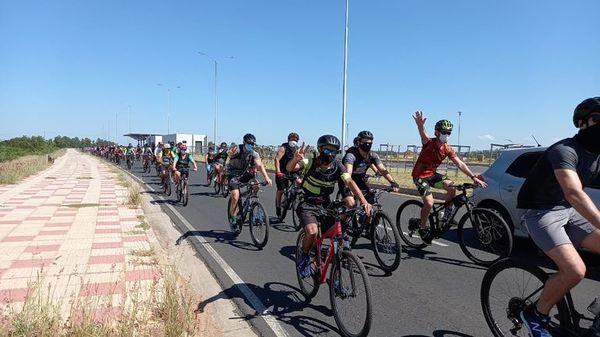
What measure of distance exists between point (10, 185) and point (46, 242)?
12207 millimetres

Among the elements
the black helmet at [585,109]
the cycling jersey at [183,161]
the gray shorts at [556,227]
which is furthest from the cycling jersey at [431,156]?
the cycling jersey at [183,161]

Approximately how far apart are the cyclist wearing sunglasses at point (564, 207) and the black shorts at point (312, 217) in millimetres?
2008

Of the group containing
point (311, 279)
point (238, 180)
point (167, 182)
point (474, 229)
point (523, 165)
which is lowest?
point (311, 279)

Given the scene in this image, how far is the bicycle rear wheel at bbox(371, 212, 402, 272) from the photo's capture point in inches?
237

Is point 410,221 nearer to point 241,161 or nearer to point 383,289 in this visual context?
point 383,289

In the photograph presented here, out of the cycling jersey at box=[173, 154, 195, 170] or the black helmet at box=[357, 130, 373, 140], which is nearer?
the black helmet at box=[357, 130, 373, 140]

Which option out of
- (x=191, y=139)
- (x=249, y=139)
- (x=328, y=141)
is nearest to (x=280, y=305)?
(x=328, y=141)

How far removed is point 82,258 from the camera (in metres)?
6.51

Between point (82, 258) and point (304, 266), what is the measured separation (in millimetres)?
3509

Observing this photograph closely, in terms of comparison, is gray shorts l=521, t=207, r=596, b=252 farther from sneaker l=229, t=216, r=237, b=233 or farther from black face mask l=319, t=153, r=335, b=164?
sneaker l=229, t=216, r=237, b=233

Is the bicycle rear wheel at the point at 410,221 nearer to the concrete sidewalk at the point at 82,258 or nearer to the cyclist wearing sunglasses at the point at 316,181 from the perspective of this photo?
the cyclist wearing sunglasses at the point at 316,181

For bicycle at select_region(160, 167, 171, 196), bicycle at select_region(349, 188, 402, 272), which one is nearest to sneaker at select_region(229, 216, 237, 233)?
bicycle at select_region(349, 188, 402, 272)

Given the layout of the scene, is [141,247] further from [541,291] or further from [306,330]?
[541,291]

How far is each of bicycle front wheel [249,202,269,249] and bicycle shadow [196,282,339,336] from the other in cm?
186
